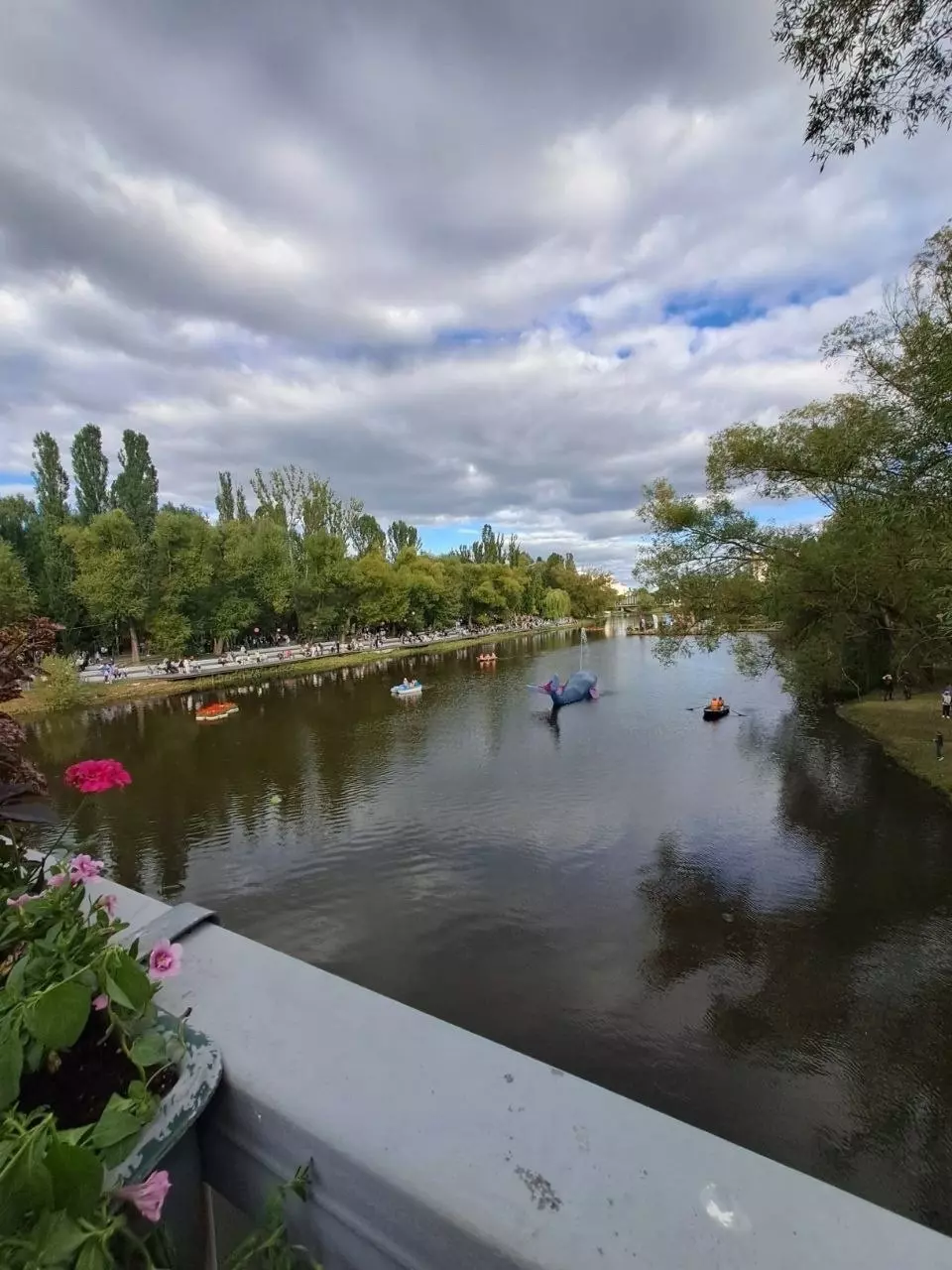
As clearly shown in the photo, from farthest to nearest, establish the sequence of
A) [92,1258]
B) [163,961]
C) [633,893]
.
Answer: [633,893] → [163,961] → [92,1258]

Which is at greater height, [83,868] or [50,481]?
[50,481]

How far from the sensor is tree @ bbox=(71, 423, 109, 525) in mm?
33438

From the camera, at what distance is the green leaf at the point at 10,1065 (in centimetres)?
85

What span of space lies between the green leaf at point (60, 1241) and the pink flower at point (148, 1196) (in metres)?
0.11

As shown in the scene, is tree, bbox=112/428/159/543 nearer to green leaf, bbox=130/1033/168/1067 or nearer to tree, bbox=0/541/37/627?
tree, bbox=0/541/37/627

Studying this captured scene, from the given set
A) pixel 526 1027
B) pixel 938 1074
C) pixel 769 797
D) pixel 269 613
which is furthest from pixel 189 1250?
pixel 269 613

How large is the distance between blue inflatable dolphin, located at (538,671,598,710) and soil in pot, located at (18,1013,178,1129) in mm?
24594

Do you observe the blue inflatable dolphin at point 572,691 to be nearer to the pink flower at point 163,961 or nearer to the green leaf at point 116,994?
the pink flower at point 163,961

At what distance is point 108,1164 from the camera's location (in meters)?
0.83

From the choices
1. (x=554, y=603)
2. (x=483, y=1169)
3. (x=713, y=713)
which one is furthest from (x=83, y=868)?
(x=554, y=603)

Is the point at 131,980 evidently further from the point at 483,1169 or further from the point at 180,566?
the point at 180,566

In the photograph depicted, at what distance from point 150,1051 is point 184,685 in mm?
31171

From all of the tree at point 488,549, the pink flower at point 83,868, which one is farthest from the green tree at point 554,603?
the pink flower at point 83,868

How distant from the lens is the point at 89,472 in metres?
33.7
